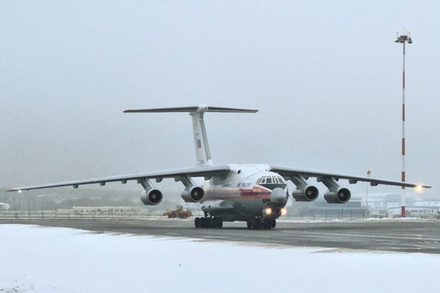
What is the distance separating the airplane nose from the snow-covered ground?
11961 millimetres

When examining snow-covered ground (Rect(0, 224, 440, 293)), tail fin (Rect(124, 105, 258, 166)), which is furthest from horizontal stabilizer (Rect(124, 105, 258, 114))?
Answer: snow-covered ground (Rect(0, 224, 440, 293))

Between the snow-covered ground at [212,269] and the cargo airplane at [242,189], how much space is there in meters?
12.8

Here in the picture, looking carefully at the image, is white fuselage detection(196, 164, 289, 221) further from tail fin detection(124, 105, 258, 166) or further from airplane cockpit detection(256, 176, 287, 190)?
tail fin detection(124, 105, 258, 166)

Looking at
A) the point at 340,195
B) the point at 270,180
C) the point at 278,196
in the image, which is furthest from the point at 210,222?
the point at 340,195

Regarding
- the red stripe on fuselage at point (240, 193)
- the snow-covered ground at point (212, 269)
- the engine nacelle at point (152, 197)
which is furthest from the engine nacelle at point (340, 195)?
the snow-covered ground at point (212, 269)

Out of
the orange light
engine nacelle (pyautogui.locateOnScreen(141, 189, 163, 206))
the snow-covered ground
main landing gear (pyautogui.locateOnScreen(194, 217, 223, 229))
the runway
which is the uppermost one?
engine nacelle (pyautogui.locateOnScreen(141, 189, 163, 206))

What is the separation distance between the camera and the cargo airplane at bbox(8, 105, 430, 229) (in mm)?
33469

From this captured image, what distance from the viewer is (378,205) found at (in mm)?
106938

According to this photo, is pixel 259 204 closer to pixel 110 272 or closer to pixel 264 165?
pixel 264 165

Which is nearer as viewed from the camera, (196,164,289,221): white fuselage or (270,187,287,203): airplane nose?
(270,187,287,203): airplane nose

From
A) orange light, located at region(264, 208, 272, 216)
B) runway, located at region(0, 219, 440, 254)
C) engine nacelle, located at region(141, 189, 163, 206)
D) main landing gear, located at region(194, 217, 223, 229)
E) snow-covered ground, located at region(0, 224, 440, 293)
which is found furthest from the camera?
main landing gear, located at region(194, 217, 223, 229)

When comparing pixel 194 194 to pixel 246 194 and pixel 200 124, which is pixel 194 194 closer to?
pixel 246 194

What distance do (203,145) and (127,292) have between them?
93.1 feet

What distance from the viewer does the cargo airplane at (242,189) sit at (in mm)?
33469
